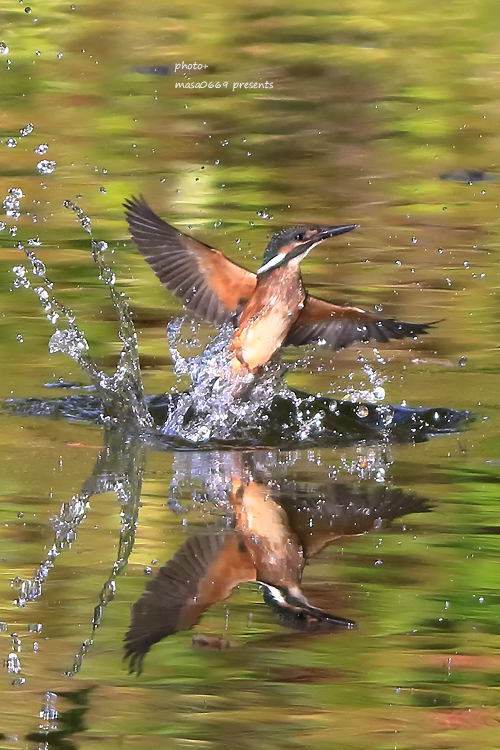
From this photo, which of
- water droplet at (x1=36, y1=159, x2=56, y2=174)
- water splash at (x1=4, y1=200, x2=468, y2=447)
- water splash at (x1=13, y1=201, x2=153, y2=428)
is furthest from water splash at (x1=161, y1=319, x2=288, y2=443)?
water droplet at (x1=36, y1=159, x2=56, y2=174)

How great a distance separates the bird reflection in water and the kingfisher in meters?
1.18

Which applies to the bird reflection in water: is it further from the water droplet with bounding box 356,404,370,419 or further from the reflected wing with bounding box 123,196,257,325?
the reflected wing with bounding box 123,196,257,325

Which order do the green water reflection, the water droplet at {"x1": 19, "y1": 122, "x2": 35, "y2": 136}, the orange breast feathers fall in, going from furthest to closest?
the water droplet at {"x1": 19, "y1": 122, "x2": 35, "y2": 136} → the orange breast feathers → the green water reflection

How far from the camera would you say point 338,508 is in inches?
185

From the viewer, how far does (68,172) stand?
34.7 ft

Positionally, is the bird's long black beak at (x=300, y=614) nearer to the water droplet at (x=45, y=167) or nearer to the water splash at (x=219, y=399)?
the water splash at (x=219, y=399)

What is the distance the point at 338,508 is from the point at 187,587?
3.05 feet

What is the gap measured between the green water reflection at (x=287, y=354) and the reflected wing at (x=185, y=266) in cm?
47

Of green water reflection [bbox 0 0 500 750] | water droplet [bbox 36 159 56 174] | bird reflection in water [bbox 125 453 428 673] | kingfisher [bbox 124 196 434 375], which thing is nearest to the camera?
green water reflection [bbox 0 0 500 750]

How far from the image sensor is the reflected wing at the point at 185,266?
20.2 feet

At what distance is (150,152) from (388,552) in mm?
7155

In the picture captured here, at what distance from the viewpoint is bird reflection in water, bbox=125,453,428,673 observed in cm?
372

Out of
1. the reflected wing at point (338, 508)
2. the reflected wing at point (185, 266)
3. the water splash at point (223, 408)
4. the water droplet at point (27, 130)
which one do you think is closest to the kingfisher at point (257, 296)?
the reflected wing at point (185, 266)

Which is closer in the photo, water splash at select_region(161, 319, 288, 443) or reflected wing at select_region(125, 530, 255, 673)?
reflected wing at select_region(125, 530, 255, 673)
